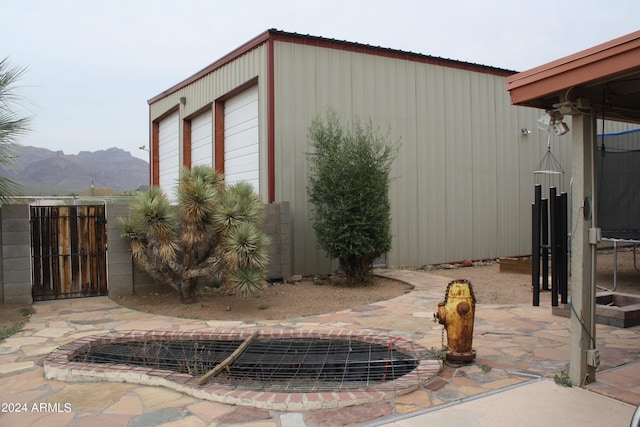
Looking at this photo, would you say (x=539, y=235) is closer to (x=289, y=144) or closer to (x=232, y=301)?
(x=232, y=301)

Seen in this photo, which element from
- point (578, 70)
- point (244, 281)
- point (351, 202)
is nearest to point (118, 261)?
point (244, 281)

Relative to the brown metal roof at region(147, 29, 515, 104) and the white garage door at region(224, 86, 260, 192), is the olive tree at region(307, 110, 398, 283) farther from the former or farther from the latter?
the brown metal roof at region(147, 29, 515, 104)

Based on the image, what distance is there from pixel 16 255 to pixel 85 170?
3668 inches

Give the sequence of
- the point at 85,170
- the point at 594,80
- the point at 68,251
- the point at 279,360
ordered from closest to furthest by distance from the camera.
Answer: the point at 594,80, the point at 279,360, the point at 68,251, the point at 85,170

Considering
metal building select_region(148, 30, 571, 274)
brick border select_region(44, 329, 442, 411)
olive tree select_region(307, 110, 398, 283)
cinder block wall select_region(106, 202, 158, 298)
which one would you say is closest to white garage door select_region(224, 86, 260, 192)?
metal building select_region(148, 30, 571, 274)

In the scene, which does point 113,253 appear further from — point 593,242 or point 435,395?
point 593,242

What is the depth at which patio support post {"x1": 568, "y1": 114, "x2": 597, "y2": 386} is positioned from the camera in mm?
3795

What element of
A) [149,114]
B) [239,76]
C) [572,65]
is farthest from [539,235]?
[149,114]

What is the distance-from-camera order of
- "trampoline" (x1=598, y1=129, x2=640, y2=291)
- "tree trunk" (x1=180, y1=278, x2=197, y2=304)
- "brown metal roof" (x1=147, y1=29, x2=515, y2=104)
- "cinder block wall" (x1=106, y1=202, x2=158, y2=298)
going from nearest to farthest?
"tree trunk" (x1=180, y1=278, x2=197, y2=304)
"cinder block wall" (x1=106, y1=202, x2=158, y2=298)
"trampoline" (x1=598, y1=129, x2=640, y2=291)
"brown metal roof" (x1=147, y1=29, x2=515, y2=104)

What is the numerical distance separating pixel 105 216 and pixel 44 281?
1303 millimetres

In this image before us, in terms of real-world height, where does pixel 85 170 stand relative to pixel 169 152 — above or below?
above

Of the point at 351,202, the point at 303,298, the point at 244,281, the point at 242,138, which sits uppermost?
the point at 242,138

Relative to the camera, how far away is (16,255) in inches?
286

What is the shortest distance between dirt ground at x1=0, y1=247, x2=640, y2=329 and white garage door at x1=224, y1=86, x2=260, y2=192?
2.89 metres
